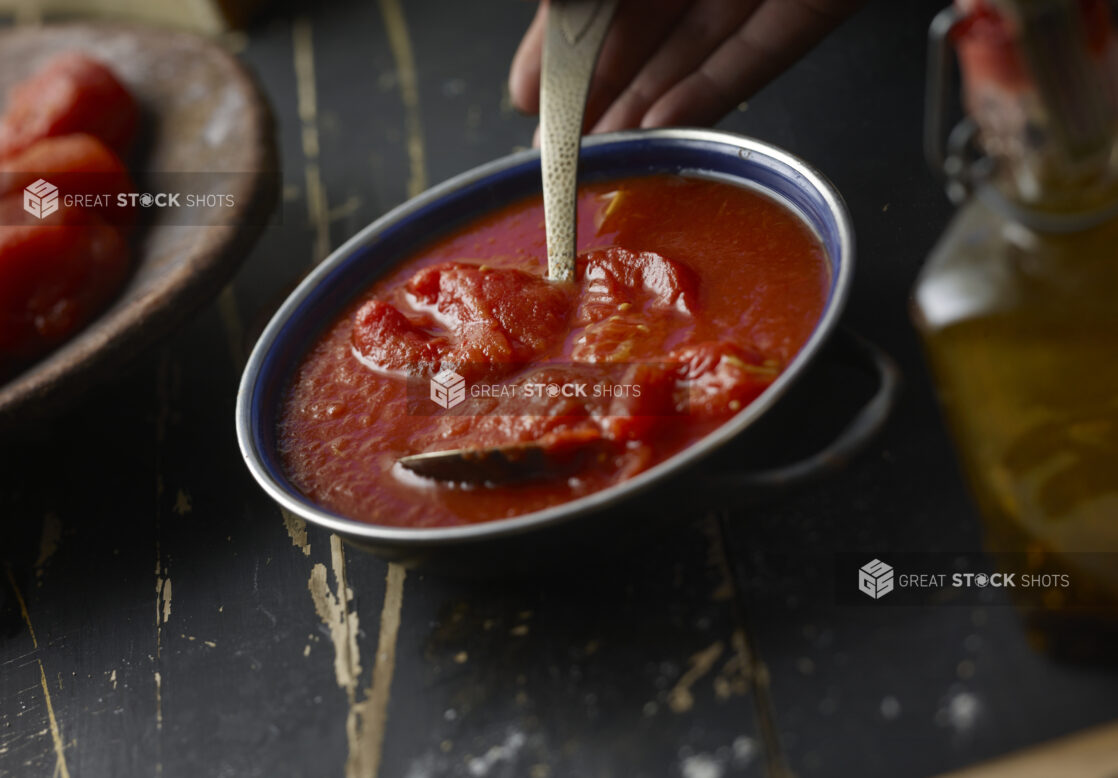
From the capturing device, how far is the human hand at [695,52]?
1.78 metres

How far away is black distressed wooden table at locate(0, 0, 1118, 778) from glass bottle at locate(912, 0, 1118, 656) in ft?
0.31

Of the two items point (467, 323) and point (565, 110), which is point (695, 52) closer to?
point (565, 110)

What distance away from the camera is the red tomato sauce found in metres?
1.29

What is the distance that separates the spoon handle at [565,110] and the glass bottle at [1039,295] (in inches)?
25.2

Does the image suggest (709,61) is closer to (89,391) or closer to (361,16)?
(89,391)

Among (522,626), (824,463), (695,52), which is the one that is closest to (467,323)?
(522,626)

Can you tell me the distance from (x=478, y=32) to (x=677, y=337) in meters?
1.56

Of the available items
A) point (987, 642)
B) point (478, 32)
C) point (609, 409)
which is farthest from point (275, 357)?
point (478, 32)

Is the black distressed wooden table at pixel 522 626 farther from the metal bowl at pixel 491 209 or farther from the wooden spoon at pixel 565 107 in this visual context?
the wooden spoon at pixel 565 107

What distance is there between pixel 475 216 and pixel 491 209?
3cm

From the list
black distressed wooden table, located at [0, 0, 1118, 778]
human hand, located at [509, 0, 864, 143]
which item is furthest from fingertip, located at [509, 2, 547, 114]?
black distressed wooden table, located at [0, 0, 1118, 778]

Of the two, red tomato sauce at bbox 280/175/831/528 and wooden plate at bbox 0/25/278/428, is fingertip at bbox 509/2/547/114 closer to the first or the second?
red tomato sauce at bbox 280/175/831/528

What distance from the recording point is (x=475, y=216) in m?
1.82

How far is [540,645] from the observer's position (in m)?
1.29
